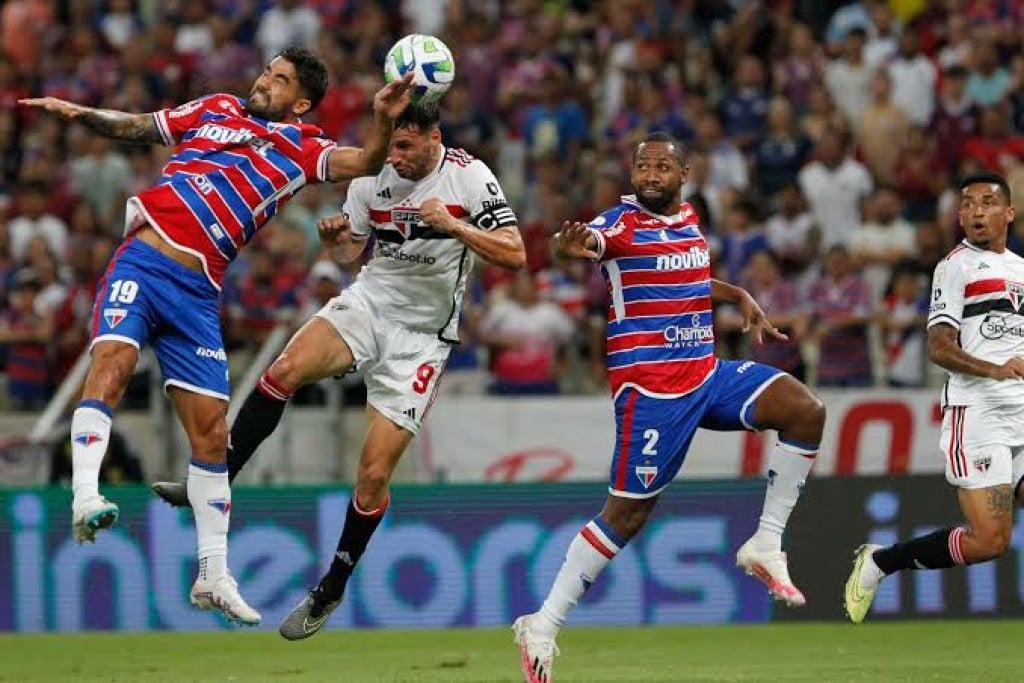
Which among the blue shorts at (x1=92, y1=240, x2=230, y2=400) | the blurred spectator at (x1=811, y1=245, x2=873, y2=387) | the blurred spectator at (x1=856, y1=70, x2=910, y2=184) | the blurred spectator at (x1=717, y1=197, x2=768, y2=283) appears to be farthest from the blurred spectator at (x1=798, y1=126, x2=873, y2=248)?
the blue shorts at (x1=92, y1=240, x2=230, y2=400)

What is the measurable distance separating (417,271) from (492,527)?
4629mm

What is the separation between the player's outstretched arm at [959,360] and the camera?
12141mm

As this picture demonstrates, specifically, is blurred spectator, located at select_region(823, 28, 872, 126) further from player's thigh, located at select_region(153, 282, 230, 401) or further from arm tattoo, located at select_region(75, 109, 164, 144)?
player's thigh, located at select_region(153, 282, 230, 401)

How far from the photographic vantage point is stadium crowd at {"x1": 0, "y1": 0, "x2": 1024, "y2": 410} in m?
19.1

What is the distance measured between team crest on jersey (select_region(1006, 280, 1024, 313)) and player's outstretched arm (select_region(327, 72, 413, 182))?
3941mm

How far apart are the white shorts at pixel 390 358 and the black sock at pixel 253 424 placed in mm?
601

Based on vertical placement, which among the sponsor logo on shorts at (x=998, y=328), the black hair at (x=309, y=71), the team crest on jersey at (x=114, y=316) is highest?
the black hair at (x=309, y=71)

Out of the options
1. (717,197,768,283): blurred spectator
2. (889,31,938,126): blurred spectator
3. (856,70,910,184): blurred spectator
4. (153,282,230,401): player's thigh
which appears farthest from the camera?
(889,31,938,126): blurred spectator

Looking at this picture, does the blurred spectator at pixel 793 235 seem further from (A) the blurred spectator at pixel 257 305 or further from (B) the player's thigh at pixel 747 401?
(B) the player's thigh at pixel 747 401

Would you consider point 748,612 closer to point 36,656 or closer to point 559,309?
point 559,309

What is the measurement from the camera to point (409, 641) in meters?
15.6

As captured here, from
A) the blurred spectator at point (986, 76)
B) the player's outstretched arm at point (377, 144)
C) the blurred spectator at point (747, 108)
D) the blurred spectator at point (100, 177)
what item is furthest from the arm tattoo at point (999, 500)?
the blurred spectator at point (100, 177)

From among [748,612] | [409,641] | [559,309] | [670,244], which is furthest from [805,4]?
[670,244]

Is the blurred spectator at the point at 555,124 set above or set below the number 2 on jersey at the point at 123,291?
above
